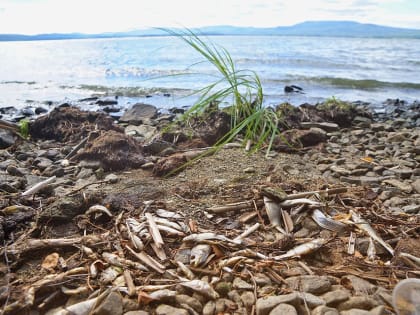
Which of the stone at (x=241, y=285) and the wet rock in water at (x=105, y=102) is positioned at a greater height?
the stone at (x=241, y=285)

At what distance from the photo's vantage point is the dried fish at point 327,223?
2162 millimetres

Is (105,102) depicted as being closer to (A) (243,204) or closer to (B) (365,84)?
(A) (243,204)

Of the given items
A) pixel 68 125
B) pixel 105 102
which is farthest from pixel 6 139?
pixel 105 102

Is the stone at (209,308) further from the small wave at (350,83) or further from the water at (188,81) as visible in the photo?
the small wave at (350,83)

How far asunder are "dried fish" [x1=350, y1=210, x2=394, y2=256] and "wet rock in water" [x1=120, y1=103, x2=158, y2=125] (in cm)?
483

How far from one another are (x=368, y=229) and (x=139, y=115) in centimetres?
553

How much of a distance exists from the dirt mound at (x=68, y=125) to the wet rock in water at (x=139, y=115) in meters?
0.86

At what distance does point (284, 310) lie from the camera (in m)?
1.52

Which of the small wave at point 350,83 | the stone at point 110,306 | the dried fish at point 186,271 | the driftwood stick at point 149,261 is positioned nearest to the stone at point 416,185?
the dried fish at point 186,271

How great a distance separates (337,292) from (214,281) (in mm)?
527

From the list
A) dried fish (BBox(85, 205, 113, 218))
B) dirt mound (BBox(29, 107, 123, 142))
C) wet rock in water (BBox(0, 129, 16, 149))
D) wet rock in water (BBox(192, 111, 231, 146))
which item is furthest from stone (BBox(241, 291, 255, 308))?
wet rock in water (BBox(0, 129, 16, 149))

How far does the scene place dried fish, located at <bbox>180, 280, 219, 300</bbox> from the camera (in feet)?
5.39

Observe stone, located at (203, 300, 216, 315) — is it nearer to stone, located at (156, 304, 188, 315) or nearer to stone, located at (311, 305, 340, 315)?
stone, located at (156, 304, 188, 315)

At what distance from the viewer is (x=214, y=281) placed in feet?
5.70
